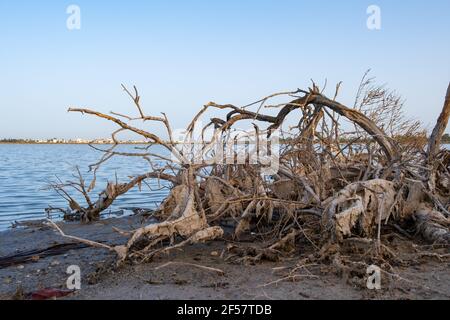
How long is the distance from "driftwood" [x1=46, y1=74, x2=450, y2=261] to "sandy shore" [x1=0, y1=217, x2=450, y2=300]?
0.24 meters

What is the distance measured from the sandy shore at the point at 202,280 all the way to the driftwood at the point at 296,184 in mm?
235

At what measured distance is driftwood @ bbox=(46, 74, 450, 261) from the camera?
543 cm

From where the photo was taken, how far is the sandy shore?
4.12 m

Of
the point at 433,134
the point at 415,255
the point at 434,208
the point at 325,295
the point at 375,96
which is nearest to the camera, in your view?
the point at 325,295

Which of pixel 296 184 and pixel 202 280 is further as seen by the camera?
pixel 296 184

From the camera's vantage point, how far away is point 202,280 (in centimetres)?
455

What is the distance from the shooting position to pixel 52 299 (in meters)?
4.18

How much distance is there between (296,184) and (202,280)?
2.44m

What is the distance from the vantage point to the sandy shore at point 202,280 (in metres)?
4.12

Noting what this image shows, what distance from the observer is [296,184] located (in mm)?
6602

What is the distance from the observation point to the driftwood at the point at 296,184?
5430mm

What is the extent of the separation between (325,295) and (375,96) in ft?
14.2
